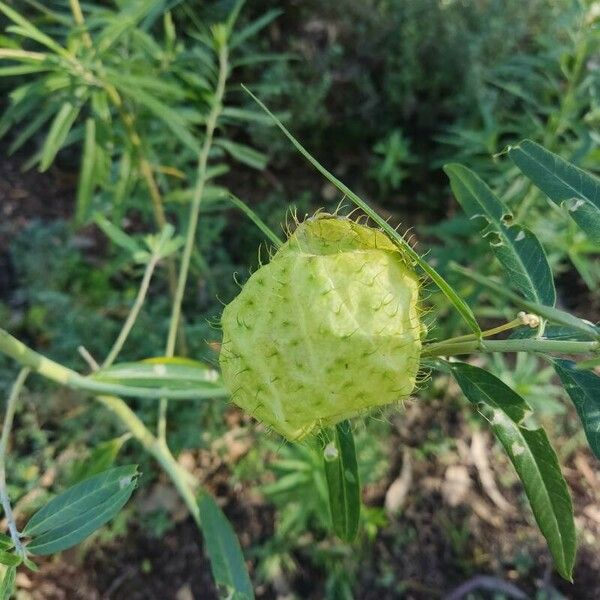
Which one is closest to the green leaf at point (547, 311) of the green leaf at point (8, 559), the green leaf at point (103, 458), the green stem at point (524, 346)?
the green stem at point (524, 346)

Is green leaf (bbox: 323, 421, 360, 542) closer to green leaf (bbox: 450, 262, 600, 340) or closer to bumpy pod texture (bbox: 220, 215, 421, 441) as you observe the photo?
bumpy pod texture (bbox: 220, 215, 421, 441)

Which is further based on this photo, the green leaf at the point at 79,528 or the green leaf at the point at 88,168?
the green leaf at the point at 88,168

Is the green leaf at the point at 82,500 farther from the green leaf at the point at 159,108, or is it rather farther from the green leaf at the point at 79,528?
the green leaf at the point at 159,108

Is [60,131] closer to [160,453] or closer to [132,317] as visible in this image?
[132,317]

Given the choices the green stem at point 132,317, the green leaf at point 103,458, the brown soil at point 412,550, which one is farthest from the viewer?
the brown soil at point 412,550

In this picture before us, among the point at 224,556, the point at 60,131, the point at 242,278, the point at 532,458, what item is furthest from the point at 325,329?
the point at 242,278
